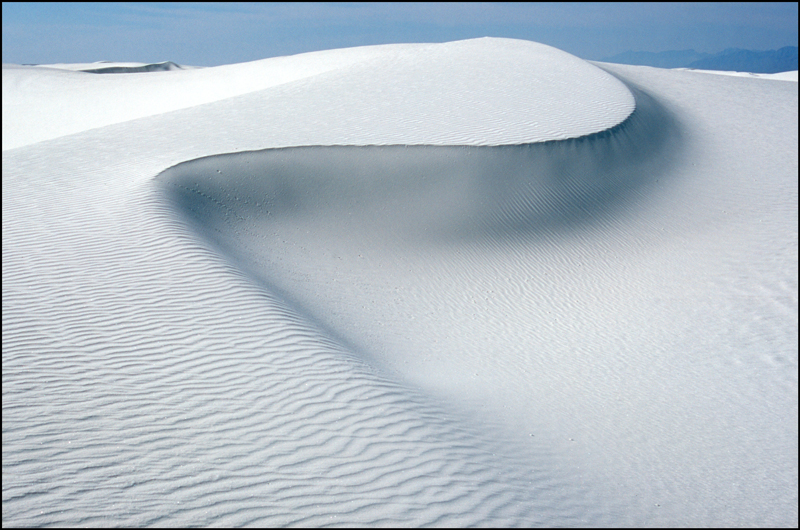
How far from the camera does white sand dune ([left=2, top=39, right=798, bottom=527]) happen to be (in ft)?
A: 14.4

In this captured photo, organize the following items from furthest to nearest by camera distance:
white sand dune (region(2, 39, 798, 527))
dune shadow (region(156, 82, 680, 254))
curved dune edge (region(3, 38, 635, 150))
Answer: curved dune edge (region(3, 38, 635, 150)), dune shadow (region(156, 82, 680, 254)), white sand dune (region(2, 39, 798, 527))

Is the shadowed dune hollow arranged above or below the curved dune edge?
below

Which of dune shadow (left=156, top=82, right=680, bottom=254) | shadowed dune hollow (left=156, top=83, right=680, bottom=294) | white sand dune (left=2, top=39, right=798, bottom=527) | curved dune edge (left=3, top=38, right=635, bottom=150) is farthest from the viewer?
curved dune edge (left=3, top=38, right=635, bottom=150)

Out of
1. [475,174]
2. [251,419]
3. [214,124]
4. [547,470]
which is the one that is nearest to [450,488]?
[547,470]

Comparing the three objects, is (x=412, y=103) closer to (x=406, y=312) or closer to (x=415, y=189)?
(x=415, y=189)

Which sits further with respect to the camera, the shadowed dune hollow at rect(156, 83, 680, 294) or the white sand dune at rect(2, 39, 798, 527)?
the shadowed dune hollow at rect(156, 83, 680, 294)

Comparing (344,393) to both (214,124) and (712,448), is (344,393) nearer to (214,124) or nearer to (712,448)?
(712,448)

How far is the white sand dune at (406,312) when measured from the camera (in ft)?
14.4

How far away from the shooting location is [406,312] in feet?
29.3

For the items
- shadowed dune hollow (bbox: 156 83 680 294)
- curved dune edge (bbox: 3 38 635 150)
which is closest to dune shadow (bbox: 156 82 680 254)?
shadowed dune hollow (bbox: 156 83 680 294)

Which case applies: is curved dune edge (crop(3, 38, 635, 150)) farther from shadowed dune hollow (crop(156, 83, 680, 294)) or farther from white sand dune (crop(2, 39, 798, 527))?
shadowed dune hollow (crop(156, 83, 680, 294))

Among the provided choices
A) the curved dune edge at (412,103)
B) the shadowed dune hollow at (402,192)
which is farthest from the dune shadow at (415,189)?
the curved dune edge at (412,103)

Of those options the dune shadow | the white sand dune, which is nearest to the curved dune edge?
the white sand dune

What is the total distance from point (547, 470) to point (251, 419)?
2884mm
